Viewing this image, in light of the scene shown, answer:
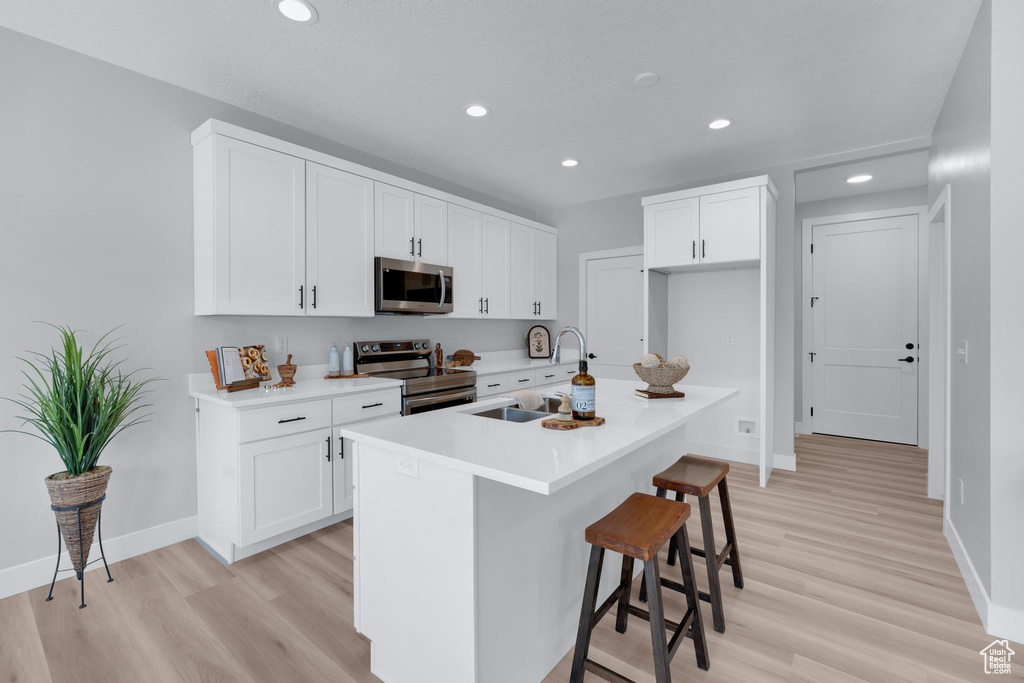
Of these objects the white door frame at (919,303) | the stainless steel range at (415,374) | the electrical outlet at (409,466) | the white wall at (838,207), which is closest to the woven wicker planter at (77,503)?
the stainless steel range at (415,374)

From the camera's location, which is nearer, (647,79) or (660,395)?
(660,395)

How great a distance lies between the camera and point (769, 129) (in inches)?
133

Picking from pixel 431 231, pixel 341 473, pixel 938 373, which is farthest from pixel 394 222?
pixel 938 373

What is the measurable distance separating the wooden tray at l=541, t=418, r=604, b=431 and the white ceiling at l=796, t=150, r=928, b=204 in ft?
12.1

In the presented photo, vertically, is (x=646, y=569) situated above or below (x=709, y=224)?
below

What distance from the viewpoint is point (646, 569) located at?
149 centimetres

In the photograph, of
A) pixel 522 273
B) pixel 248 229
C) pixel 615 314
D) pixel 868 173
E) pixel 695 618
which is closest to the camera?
pixel 695 618

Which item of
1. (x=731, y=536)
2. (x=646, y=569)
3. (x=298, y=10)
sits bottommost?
(x=731, y=536)

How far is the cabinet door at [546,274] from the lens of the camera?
17.1 ft

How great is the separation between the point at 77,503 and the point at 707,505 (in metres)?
2.85

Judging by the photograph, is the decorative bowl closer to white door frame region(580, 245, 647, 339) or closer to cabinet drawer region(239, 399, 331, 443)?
cabinet drawer region(239, 399, 331, 443)

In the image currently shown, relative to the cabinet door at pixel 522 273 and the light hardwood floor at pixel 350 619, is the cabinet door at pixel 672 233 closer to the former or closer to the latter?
the cabinet door at pixel 522 273

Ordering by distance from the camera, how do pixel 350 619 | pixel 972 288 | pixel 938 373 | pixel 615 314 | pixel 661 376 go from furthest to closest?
pixel 615 314
pixel 938 373
pixel 661 376
pixel 972 288
pixel 350 619

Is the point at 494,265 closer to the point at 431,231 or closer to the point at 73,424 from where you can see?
the point at 431,231
